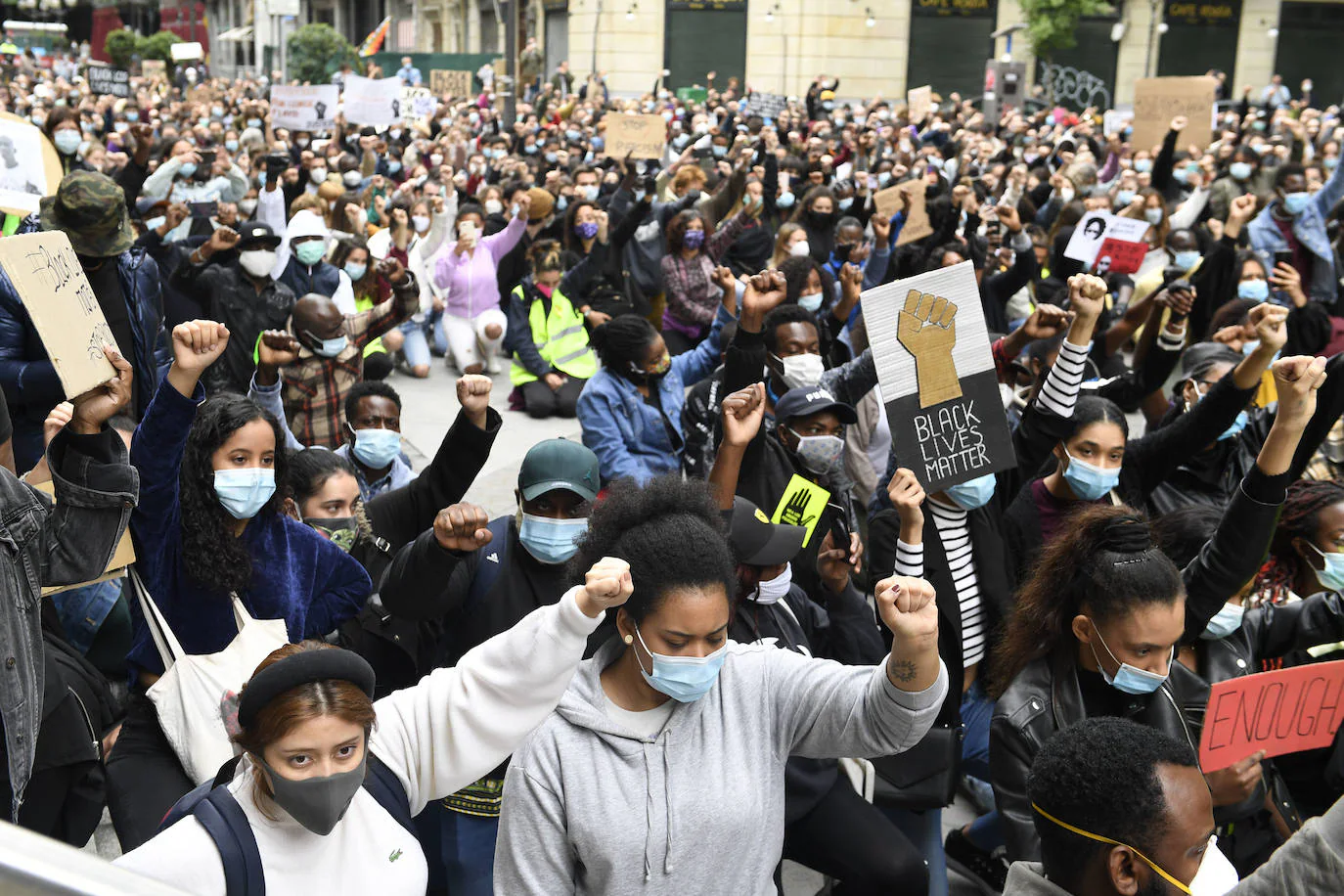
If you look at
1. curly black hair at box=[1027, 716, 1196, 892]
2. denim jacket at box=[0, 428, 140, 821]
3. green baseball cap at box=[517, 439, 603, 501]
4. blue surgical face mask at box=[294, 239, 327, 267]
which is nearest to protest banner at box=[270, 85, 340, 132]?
blue surgical face mask at box=[294, 239, 327, 267]

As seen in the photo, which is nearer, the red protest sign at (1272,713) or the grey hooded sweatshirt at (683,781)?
the grey hooded sweatshirt at (683,781)

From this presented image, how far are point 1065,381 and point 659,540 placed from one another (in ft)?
7.53

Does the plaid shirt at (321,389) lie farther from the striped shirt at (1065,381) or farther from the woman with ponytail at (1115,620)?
the woman with ponytail at (1115,620)

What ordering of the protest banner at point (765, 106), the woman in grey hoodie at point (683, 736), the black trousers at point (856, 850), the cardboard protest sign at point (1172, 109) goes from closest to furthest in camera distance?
the woman in grey hoodie at point (683, 736)
the black trousers at point (856, 850)
the cardboard protest sign at point (1172, 109)
the protest banner at point (765, 106)

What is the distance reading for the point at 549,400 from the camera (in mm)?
10125

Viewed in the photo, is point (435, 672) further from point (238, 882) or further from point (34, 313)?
point (34, 313)

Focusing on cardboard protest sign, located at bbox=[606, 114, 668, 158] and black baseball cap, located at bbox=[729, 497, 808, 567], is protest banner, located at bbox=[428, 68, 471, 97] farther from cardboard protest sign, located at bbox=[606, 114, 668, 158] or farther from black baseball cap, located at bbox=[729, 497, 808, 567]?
black baseball cap, located at bbox=[729, 497, 808, 567]

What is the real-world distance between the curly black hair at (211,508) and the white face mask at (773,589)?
133 centimetres

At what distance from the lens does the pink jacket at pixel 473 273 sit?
11.1 m

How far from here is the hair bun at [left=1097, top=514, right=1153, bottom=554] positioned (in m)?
3.32

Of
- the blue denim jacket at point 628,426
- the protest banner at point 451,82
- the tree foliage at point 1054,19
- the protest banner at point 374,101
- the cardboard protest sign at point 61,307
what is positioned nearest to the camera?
the cardboard protest sign at point 61,307

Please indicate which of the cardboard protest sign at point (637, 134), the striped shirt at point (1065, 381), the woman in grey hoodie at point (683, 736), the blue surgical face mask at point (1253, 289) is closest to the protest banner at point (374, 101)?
the cardboard protest sign at point (637, 134)

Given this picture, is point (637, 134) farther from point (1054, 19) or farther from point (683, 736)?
point (1054, 19)

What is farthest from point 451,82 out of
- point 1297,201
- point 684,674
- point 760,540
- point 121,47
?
point 684,674
